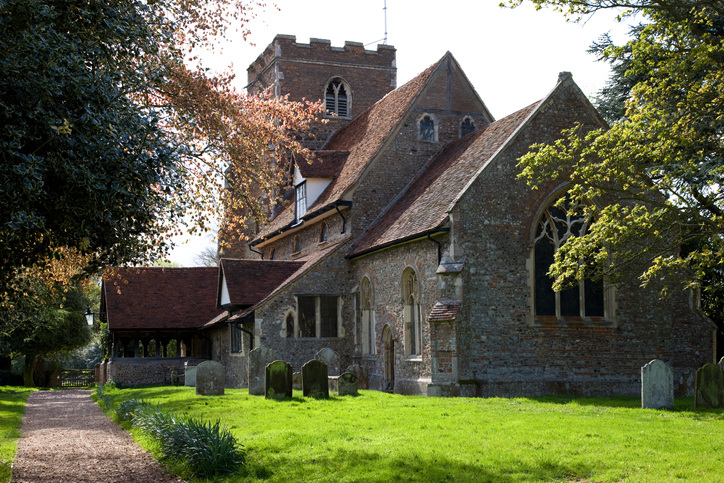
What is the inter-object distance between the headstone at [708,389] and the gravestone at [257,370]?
35.9ft

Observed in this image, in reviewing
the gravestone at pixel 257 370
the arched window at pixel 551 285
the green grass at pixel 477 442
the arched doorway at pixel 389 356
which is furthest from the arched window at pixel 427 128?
the green grass at pixel 477 442

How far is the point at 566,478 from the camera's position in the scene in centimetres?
886

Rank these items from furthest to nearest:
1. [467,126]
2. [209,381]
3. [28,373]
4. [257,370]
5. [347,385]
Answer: [28,373] < [467,126] < [209,381] < [257,370] < [347,385]

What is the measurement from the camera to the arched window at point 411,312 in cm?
2167

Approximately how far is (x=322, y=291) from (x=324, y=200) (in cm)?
396

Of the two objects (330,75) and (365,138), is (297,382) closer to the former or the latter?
(365,138)

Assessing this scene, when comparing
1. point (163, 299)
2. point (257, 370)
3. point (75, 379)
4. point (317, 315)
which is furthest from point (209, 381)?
point (75, 379)

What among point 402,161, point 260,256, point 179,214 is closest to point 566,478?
point 179,214

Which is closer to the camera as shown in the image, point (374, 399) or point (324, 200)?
point (374, 399)

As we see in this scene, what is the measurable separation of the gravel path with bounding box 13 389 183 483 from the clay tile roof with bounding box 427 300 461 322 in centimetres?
803

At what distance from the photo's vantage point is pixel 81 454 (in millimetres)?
12375

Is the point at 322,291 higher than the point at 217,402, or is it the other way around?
the point at 322,291

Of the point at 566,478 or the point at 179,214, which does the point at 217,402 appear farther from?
the point at 566,478

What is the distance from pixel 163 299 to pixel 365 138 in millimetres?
12601
